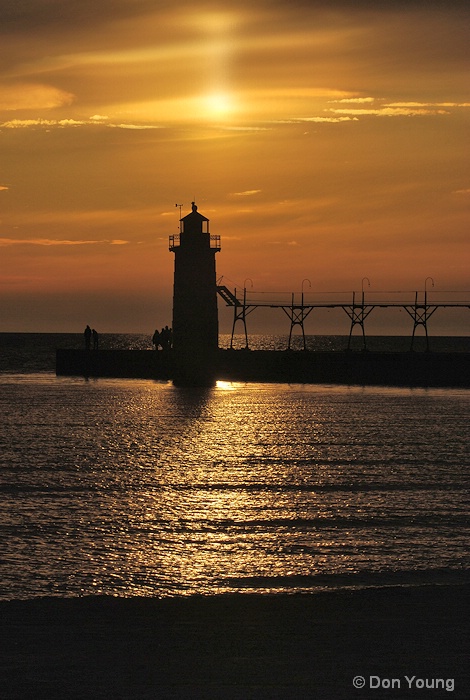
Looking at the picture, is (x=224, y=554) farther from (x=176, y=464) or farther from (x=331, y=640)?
(x=176, y=464)

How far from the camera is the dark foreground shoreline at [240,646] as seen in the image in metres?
9.04

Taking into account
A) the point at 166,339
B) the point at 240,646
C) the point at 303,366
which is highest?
the point at 166,339

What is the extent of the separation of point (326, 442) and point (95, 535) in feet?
56.4

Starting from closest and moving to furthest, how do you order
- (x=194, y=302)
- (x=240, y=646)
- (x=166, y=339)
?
(x=240, y=646) < (x=194, y=302) < (x=166, y=339)

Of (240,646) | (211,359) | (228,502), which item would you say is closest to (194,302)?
(211,359)

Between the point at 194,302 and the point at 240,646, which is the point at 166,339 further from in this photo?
the point at 240,646

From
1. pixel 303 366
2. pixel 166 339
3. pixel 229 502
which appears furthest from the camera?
pixel 166 339

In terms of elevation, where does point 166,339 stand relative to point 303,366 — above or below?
above

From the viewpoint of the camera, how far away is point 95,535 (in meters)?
16.6

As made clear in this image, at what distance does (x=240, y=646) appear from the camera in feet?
33.8

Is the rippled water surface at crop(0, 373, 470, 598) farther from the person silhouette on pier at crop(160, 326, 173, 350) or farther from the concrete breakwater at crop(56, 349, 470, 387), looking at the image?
the person silhouette on pier at crop(160, 326, 173, 350)

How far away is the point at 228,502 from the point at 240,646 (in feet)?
32.1

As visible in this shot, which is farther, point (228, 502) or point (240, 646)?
point (228, 502)

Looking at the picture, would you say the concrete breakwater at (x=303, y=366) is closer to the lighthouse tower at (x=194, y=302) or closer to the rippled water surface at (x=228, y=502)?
the lighthouse tower at (x=194, y=302)
